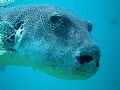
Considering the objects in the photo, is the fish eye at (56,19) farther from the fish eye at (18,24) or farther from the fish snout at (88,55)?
the fish snout at (88,55)

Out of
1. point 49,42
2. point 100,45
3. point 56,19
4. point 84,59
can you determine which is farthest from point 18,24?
point 100,45

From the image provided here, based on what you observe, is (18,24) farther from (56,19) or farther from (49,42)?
(49,42)

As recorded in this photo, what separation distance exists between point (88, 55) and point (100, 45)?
133ft

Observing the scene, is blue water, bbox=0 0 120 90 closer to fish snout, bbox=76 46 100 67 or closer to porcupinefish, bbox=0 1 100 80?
porcupinefish, bbox=0 1 100 80

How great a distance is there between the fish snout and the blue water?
108 ft

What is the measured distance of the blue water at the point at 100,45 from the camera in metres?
39.1

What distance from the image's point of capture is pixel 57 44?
178 inches

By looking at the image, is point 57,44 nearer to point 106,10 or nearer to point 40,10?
point 40,10

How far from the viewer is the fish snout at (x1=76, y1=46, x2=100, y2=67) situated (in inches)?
152

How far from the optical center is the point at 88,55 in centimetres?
387

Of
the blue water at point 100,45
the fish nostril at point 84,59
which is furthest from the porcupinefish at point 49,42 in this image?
the blue water at point 100,45

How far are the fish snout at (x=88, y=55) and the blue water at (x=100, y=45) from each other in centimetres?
3281

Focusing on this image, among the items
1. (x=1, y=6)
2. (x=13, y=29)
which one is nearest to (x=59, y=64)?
(x=13, y=29)

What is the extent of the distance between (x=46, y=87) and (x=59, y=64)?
4526 centimetres
